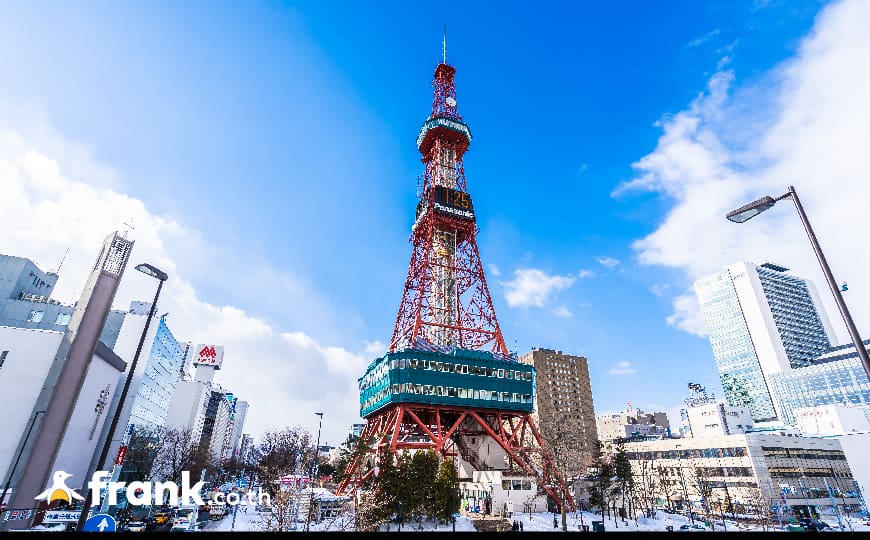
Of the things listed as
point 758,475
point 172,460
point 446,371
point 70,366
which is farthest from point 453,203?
point 758,475

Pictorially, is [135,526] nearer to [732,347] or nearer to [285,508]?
[285,508]

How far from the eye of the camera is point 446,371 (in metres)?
65.6

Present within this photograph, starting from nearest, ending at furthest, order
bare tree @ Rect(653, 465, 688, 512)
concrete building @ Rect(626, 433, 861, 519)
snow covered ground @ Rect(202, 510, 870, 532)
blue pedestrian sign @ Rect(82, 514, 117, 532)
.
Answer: blue pedestrian sign @ Rect(82, 514, 117, 532) < snow covered ground @ Rect(202, 510, 870, 532) < concrete building @ Rect(626, 433, 861, 519) < bare tree @ Rect(653, 465, 688, 512)

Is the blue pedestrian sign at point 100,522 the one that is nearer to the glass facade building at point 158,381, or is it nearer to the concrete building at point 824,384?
the glass facade building at point 158,381

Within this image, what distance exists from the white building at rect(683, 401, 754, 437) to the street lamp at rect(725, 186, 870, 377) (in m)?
97.4

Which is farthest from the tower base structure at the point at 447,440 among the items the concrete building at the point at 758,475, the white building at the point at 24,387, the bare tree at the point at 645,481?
the white building at the point at 24,387

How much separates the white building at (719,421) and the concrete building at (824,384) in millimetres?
52710

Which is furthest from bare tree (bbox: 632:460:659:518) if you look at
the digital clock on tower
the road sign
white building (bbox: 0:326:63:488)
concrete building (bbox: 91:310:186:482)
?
white building (bbox: 0:326:63:488)

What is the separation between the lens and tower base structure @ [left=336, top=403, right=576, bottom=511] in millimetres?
60188

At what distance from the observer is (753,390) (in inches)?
5792

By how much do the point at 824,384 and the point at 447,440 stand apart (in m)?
130

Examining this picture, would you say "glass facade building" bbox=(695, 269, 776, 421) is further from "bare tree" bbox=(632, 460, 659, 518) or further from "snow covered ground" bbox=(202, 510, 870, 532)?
"snow covered ground" bbox=(202, 510, 870, 532)
